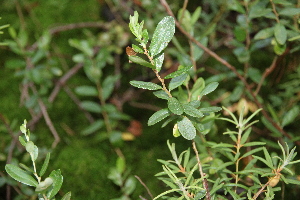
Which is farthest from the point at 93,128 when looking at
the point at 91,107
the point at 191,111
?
the point at 191,111

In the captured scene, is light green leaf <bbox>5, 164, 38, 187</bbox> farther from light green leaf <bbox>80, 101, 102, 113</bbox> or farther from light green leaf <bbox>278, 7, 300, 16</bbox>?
light green leaf <bbox>278, 7, 300, 16</bbox>

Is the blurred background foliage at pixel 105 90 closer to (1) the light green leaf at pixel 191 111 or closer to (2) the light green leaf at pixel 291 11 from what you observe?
(2) the light green leaf at pixel 291 11

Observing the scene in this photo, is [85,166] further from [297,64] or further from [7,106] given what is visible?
[297,64]

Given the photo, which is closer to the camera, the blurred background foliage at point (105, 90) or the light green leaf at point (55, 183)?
the light green leaf at point (55, 183)

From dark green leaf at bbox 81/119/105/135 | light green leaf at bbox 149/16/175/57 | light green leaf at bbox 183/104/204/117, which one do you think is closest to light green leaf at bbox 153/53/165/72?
light green leaf at bbox 149/16/175/57


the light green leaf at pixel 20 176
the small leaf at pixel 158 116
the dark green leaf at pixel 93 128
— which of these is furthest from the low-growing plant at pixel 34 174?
the dark green leaf at pixel 93 128

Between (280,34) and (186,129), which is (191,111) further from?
(280,34)

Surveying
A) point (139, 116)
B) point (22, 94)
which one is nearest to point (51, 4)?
point (22, 94)
